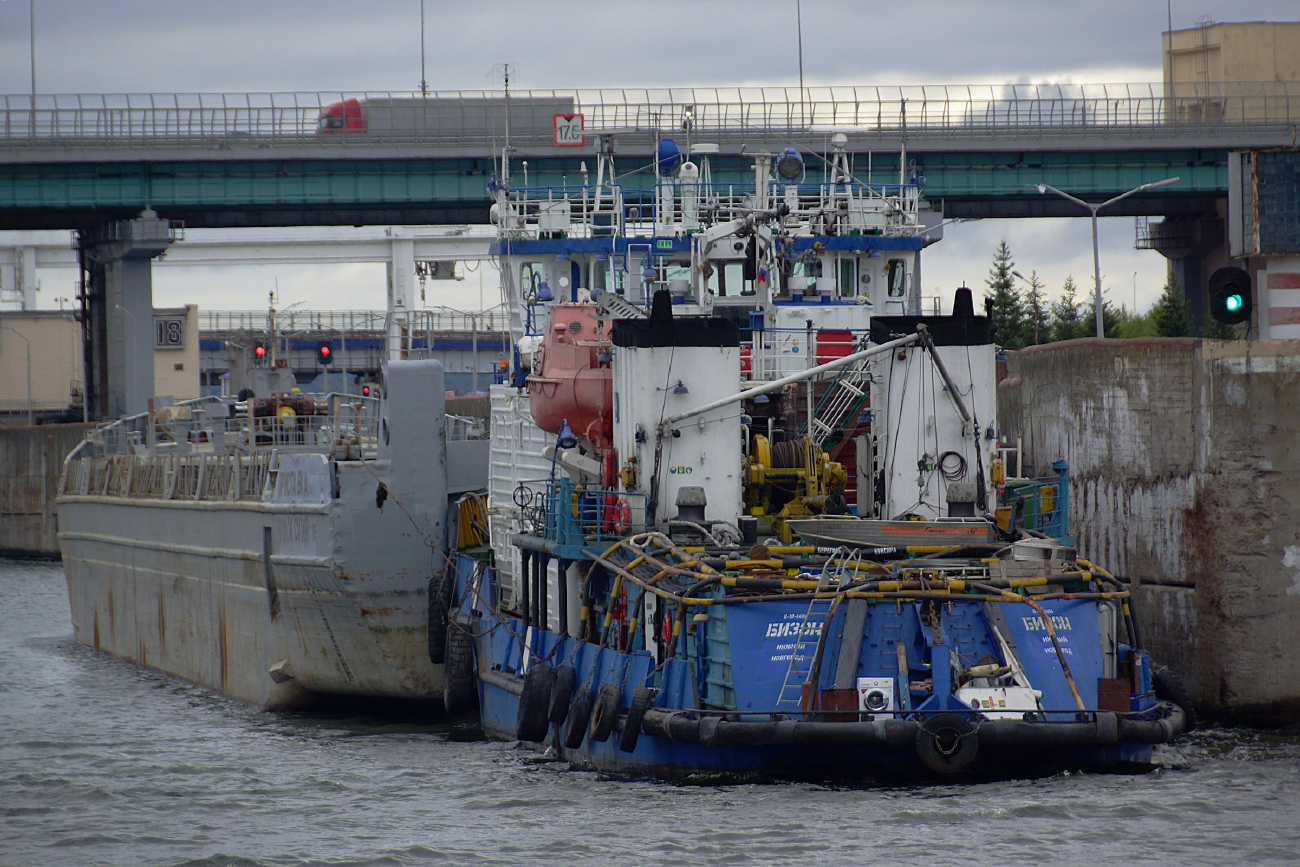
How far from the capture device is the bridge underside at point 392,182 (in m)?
49.0

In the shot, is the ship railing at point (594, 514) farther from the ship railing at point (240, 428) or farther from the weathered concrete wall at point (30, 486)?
the weathered concrete wall at point (30, 486)

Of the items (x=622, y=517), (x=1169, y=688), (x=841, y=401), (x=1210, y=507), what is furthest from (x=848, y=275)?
(x=1169, y=688)

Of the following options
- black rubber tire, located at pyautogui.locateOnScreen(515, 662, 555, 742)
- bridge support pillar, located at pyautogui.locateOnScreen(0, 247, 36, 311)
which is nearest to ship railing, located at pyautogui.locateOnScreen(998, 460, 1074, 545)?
black rubber tire, located at pyautogui.locateOnScreen(515, 662, 555, 742)

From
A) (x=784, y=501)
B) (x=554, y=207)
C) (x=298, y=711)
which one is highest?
(x=554, y=207)

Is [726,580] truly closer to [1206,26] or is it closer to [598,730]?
[598,730]

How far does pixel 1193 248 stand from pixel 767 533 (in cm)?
4016

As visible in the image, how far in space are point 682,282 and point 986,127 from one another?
28.4 metres

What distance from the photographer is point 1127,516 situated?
2211 cm

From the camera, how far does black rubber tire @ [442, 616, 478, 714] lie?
75.6ft

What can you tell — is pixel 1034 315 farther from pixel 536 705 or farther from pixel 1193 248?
pixel 536 705

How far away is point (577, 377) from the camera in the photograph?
2069cm

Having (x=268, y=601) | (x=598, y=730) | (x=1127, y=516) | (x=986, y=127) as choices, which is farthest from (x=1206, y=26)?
(x=598, y=730)

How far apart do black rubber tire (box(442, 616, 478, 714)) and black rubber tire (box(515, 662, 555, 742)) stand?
396cm

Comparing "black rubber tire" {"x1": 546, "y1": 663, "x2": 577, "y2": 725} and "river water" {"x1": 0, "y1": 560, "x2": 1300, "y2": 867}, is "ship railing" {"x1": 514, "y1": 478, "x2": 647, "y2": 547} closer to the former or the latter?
"black rubber tire" {"x1": 546, "y1": 663, "x2": 577, "y2": 725}
